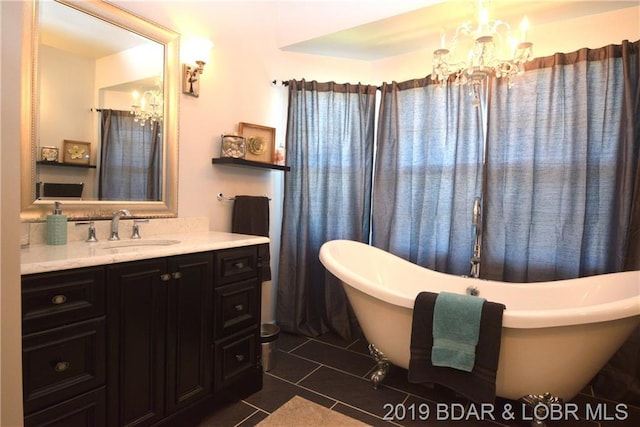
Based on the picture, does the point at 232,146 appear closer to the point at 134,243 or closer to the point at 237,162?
the point at 237,162

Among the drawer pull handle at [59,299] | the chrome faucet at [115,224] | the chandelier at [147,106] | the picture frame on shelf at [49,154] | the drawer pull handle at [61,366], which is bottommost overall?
the drawer pull handle at [61,366]

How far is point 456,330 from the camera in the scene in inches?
67.5

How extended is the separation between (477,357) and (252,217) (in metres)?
1.74

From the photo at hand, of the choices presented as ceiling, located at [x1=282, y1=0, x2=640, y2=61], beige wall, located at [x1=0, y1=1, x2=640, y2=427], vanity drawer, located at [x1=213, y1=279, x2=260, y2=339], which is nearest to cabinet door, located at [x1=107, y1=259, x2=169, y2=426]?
vanity drawer, located at [x1=213, y1=279, x2=260, y2=339]

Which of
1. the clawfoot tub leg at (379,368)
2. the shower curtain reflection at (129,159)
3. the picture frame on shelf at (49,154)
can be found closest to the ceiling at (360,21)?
the shower curtain reflection at (129,159)

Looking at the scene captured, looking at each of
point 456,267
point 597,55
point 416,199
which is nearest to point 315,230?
point 416,199

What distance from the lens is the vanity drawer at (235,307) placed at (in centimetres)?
184

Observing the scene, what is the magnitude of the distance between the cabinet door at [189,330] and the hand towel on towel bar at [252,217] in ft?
2.66

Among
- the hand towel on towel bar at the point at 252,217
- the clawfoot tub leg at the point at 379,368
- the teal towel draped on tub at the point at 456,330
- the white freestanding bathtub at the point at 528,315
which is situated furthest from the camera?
the hand towel on towel bar at the point at 252,217

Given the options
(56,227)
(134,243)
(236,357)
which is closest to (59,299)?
(56,227)

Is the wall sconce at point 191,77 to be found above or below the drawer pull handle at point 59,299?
above

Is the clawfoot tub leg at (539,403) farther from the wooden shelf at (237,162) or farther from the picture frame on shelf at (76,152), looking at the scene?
the picture frame on shelf at (76,152)

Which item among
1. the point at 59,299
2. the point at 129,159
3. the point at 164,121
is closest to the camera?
the point at 59,299

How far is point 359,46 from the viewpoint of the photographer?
114 inches
